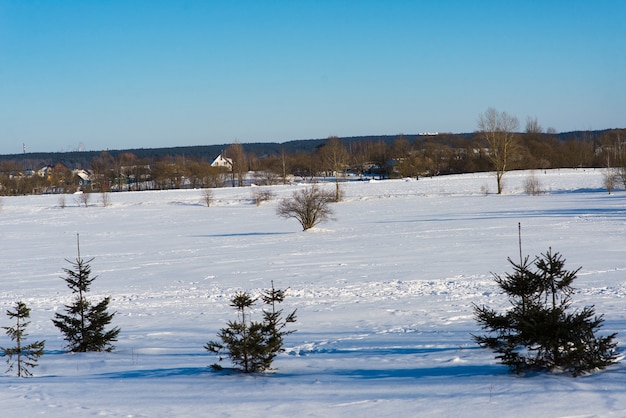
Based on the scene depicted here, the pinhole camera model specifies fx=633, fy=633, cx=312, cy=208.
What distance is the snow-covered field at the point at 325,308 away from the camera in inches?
284

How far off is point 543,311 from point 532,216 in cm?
3634

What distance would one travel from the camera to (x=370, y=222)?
4447 cm

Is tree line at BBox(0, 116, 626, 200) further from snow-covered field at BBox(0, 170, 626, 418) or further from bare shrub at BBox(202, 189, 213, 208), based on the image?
snow-covered field at BBox(0, 170, 626, 418)

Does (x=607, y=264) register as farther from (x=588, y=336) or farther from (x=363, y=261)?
(x=588, y=336)

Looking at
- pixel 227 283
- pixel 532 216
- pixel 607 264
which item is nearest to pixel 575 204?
pixel 532 216

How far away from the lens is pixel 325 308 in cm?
1566

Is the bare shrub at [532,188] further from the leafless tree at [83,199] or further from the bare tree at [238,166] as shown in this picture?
the bare tree at [238,166]

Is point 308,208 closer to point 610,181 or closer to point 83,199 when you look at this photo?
point 610,181

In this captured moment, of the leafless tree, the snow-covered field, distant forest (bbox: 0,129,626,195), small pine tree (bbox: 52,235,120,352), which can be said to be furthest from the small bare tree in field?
distant forest (bbox: 0,129,626,195)

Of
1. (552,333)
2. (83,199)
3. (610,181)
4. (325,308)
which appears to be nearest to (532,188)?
(610,181)

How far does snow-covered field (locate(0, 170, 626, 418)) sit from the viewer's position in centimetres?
721

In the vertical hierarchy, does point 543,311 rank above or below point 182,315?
above

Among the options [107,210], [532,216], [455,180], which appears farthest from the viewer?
[455,180]

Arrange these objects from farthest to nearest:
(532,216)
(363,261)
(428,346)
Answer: (532,216) → (363,261) → (428,346)
